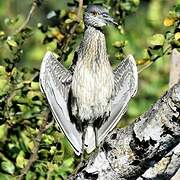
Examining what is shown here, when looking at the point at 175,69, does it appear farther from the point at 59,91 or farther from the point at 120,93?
the point at 59,91

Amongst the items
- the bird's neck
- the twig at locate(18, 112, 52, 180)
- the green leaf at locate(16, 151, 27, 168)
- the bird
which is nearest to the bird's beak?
the bird

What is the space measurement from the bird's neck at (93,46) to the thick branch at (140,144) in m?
1.15

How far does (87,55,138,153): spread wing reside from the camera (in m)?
3.62

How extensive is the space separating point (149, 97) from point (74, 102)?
68cm

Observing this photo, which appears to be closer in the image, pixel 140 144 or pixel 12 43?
pixel 140 144

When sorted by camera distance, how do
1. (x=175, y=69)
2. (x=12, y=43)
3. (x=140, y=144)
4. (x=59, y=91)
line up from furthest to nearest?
(x=59, y=91), (x=12, y=43), (x=175, y=69), (x=140, y=144)

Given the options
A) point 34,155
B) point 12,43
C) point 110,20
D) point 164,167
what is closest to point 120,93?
point 110,20

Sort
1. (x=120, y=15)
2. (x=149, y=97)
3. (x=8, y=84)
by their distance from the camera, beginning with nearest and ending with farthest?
(x=8, y=84), (x=120, y=15), (x=149, y=97)

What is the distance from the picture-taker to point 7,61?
3326 mm

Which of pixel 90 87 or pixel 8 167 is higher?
pixel 90 87

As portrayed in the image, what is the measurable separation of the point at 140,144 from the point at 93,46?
1.39m

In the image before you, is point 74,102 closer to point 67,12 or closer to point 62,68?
point 62,68

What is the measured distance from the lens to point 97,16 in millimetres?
3551

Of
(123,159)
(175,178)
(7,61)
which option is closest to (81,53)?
(7,61)
